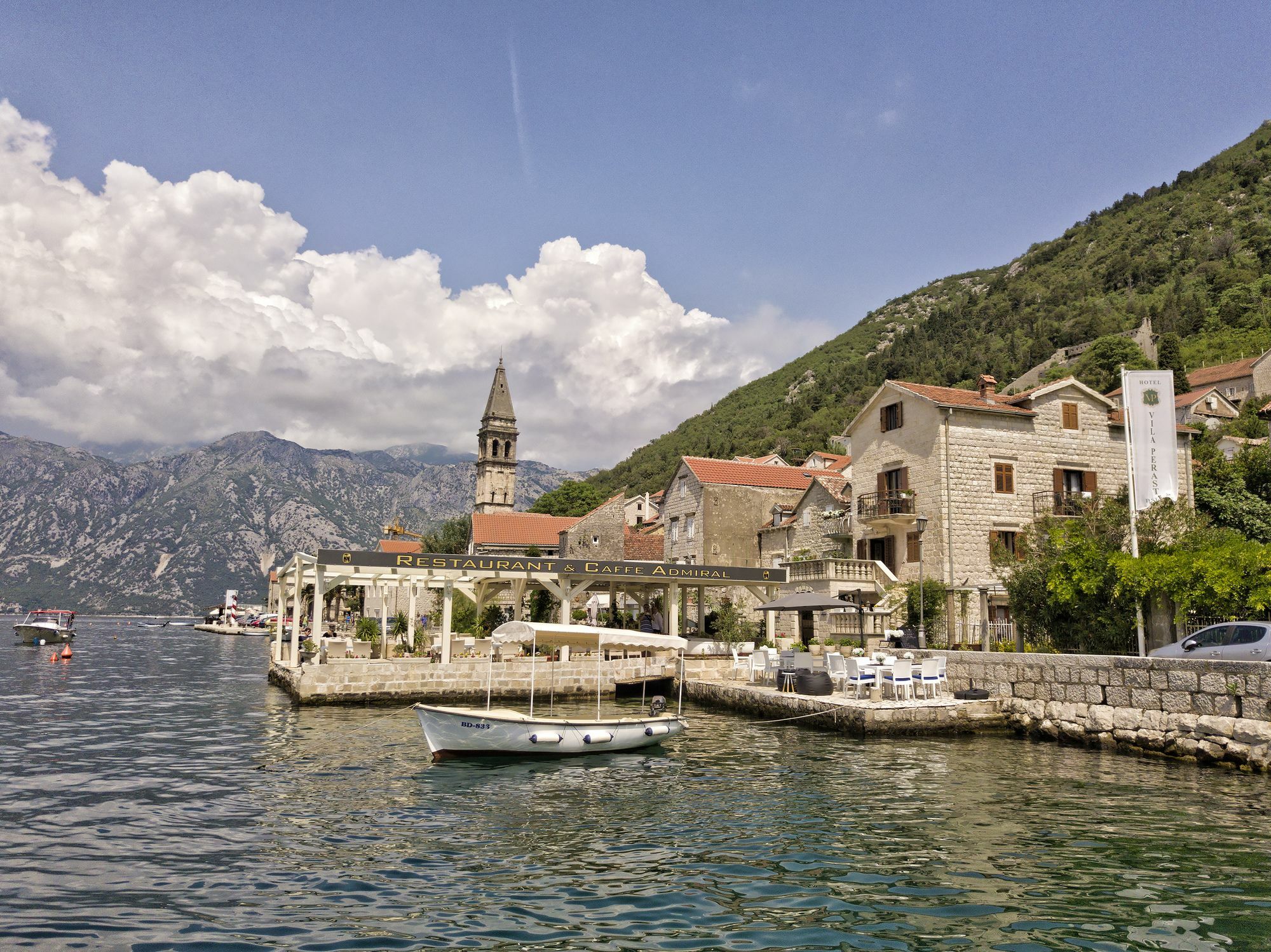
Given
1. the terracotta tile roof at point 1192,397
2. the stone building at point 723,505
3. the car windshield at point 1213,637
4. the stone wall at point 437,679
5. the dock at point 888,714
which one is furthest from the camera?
the terracotta tile roof at point 1192,397

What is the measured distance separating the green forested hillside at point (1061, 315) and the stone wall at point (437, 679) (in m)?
62.7

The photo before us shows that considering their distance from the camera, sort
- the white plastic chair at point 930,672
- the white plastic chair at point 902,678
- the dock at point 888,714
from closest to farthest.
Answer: the dock at point 888,714 < the white plastic chair at point 902,678 < the white plastic chair at point 930,672

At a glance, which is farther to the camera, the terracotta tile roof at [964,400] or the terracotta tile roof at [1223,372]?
the terracotta tile roof at [1223,372]

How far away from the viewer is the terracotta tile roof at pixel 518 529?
6756 cm

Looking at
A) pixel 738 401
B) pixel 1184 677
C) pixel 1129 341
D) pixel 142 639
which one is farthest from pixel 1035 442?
pixel 738 401

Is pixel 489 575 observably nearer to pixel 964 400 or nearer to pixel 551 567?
pixel 551 567

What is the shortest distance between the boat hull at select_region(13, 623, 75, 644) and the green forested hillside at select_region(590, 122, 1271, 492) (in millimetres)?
59378

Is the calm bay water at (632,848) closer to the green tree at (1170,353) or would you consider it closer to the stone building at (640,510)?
the stone building at (640,510)

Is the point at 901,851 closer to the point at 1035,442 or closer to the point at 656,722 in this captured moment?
the point at 656,722

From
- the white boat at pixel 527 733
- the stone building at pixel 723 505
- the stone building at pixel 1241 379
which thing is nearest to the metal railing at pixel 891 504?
the stone building at pixel 723 505

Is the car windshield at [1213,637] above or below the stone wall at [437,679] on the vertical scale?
above

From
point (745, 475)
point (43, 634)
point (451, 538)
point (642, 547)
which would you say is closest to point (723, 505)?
point (745, 475)

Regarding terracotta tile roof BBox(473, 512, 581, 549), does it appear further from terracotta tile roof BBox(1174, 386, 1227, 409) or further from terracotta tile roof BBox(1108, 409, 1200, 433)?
terracotta tile roof BBox(1174, 386, 1227, 409)

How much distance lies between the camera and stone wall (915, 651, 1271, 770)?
53.5 feet
